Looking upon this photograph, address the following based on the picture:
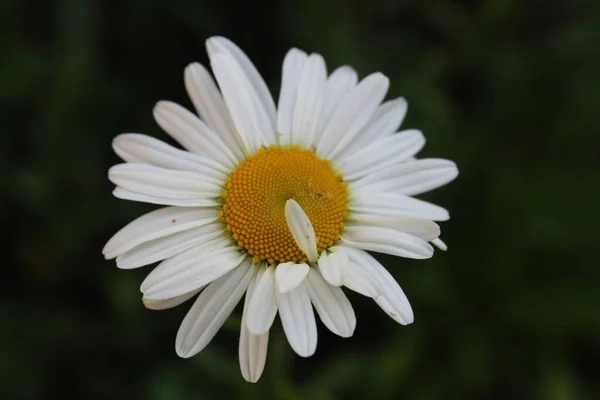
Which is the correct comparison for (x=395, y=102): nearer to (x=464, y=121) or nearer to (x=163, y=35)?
(x=464, y=121)

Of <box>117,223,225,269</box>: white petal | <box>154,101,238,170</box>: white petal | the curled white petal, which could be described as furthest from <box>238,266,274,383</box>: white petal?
<box>154,101,238,170</box>: white petal

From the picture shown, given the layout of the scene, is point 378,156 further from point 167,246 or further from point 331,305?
point 167,246

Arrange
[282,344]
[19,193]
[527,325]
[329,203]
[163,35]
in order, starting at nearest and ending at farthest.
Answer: [329,203]
[282,344]
[19,193]
[527,325]
[163,35]

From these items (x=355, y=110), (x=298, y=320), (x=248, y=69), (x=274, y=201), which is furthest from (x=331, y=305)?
(x=248, y=69)

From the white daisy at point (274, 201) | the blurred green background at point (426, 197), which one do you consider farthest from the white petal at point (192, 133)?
the blurred green background at point (426, 197)

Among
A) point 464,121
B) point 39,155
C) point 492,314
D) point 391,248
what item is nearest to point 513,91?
point 464,121

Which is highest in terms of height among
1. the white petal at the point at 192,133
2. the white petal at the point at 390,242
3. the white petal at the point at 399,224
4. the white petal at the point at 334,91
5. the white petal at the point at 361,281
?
the white petal at the point at 334,91

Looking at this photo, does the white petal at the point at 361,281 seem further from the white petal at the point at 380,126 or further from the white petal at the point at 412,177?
the white petal at the point at 380,126
